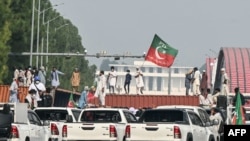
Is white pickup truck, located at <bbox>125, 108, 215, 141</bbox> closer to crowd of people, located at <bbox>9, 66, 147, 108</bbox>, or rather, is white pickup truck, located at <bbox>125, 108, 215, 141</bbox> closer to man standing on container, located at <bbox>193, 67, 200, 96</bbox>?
crowd of people, located at <bbox>9, 66, 147, 108</bbox>

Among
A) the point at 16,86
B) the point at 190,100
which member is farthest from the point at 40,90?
the point at 190,100

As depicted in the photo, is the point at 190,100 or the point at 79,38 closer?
the point at 190,100

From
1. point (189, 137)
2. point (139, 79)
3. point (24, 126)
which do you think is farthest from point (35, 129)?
point (139, 79)

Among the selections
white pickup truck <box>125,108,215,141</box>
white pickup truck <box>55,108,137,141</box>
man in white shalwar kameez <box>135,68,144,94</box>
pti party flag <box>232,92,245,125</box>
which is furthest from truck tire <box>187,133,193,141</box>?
man in white shalwar kameez <box>135,68,144,94</box>

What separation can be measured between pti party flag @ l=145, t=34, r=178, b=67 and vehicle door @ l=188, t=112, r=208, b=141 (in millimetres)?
30933

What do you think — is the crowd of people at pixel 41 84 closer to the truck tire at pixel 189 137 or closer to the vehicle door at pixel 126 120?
the vehicle door at pixel 126 120

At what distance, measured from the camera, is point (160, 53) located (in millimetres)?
62281

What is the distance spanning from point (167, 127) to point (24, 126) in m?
3.46

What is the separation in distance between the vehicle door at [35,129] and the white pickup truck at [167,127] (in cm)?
237

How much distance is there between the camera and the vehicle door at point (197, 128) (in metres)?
28.3

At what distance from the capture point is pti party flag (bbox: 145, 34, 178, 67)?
6078 cm

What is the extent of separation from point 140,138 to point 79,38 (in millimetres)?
134299

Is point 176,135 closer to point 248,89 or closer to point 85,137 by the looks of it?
point 85,137

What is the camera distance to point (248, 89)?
139 meters
